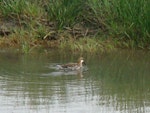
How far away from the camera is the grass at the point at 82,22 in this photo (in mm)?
14734

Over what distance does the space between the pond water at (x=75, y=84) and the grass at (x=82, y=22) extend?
0.39 meters

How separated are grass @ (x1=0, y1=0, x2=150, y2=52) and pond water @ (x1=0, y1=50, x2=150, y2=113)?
39cm

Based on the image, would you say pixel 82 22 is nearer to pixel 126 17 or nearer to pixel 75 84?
pixel 126 17

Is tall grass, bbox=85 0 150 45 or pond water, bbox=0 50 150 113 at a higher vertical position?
tall grass, bbox=85 0 150 45

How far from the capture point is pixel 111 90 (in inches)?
434

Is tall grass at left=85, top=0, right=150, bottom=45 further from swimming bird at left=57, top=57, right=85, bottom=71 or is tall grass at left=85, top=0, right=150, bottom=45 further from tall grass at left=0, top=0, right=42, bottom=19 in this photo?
swimming bird at left=57, top=57, right=85, bottom=71

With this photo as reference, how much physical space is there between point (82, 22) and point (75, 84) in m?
4.47

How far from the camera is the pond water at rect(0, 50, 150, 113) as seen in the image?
9820 mm

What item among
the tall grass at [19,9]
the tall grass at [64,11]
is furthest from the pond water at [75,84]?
the tall grass at [19,9]

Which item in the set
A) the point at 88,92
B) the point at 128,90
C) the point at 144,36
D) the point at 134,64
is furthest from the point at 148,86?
the point at 144,36

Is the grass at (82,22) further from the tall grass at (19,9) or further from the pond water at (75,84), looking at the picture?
the pond water at (75,84)

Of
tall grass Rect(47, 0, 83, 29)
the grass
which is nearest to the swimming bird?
the grass

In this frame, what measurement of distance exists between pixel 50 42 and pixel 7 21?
1.15m

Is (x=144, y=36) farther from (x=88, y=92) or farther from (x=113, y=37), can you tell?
(x=88, y=92)
